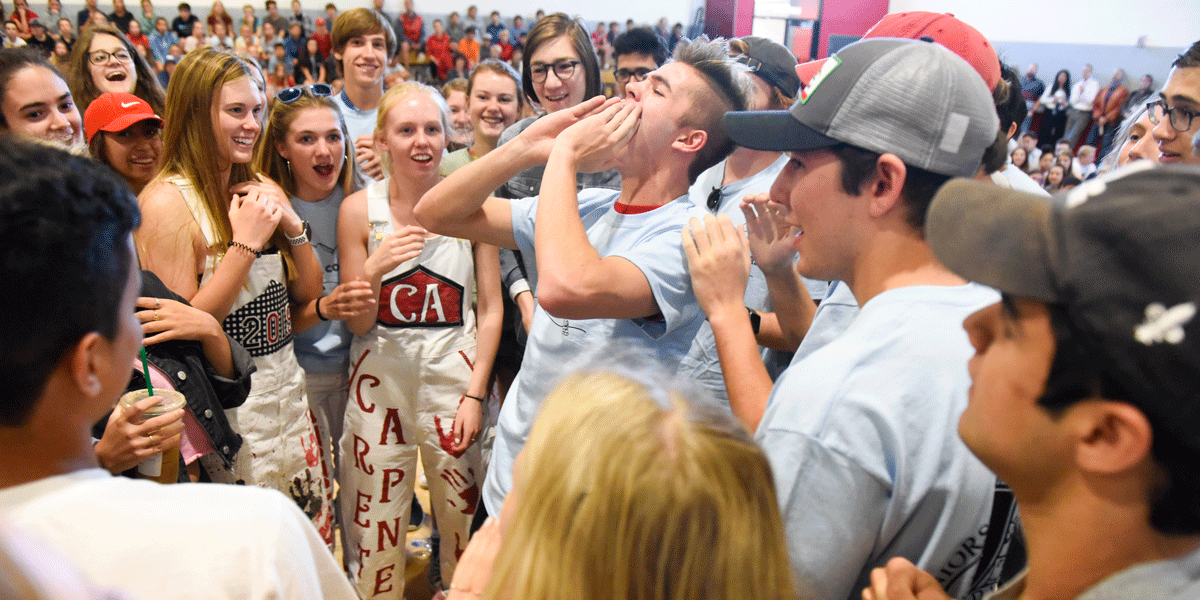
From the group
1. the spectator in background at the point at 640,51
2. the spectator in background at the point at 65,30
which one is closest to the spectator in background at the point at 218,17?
the spectator in background at the point at 65,30

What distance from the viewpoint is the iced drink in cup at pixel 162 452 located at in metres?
1.45

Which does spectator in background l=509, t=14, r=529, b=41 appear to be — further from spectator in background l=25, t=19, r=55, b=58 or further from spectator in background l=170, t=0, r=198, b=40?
spectator in background l=25, t=19, r=55, b=58

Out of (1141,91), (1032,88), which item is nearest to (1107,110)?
(1141,91)

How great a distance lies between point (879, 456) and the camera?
926 mm

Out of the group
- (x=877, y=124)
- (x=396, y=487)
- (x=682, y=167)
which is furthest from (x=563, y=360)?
(x=396, y=487)

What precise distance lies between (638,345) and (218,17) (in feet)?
48.5

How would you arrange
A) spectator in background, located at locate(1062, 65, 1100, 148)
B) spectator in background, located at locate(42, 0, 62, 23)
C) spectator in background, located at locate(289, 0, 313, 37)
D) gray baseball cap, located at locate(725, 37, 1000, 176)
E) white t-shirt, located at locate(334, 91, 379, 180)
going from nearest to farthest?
1. gray baseball cap, located at locate(725, 37, 1000, 176)
2. white t-shirt, located at locate(334, 91, 379, 180)
3. spectator in background, located at locate(42, 0, 62, 23)
4. spectator in background, located at locate(1062, 65, 1100, 148)
5. spectator in background, located at locate(289, 0, 313, 37)

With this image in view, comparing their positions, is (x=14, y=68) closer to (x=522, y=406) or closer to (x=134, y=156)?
(x=134, y=156)

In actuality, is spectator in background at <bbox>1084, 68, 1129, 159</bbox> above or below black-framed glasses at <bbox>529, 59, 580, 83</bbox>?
below

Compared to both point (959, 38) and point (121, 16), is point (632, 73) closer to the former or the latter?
point (959, 38)

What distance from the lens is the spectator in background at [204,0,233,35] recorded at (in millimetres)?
13211

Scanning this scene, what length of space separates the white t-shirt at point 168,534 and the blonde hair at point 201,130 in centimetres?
143

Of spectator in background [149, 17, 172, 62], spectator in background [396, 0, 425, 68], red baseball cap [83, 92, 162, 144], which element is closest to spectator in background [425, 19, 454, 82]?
spectator in background [396, 0, 425, 68]

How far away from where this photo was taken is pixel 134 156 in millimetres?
2219
